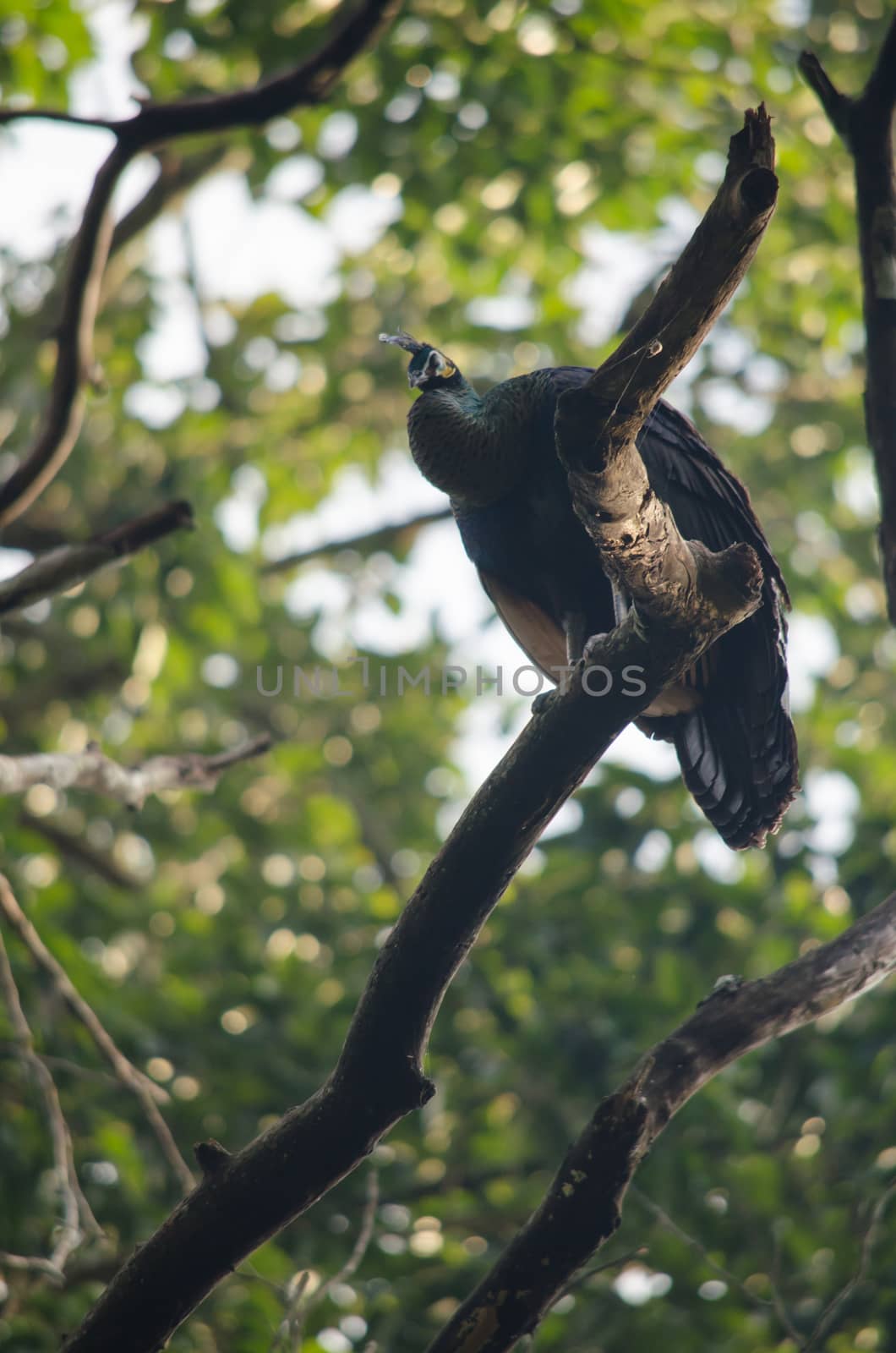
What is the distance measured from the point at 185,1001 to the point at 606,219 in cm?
463

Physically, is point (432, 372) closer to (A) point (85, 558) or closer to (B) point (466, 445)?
(B) point (466, 445)

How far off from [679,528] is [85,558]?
1.75 meters

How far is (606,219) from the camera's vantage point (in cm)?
667

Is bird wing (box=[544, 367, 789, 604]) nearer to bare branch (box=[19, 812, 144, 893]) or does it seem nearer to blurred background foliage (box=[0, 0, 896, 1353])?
blurred background foliage (box=[0, 0, 896, 1353])

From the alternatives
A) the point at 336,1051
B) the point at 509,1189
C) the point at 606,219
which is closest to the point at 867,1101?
the point at 509,1189

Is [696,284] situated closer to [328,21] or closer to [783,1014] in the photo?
[783,1014]

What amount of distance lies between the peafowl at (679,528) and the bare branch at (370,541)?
13.7 feet

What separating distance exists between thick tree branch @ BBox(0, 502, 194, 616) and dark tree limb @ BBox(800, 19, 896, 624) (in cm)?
202

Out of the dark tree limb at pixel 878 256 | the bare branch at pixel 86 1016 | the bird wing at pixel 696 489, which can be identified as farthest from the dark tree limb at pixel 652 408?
the bare branch at pixel 86 1016

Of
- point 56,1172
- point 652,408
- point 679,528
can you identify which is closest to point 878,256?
point 679,528

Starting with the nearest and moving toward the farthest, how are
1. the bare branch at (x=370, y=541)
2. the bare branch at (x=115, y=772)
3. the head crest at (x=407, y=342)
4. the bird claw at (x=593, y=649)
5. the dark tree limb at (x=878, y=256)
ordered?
the bird claw at (x=593, y=649), the bare branch at (x=115, y=772), the dark tree limb at (x=878, y=256), the head crest at (x=407, y=342), the bare branch at (x=370, y=541)

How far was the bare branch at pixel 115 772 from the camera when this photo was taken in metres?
3.36

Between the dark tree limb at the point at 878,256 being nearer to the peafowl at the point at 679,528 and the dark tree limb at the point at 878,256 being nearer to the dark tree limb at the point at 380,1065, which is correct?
the peafowl at the point at 679,528

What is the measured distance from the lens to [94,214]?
378cm
